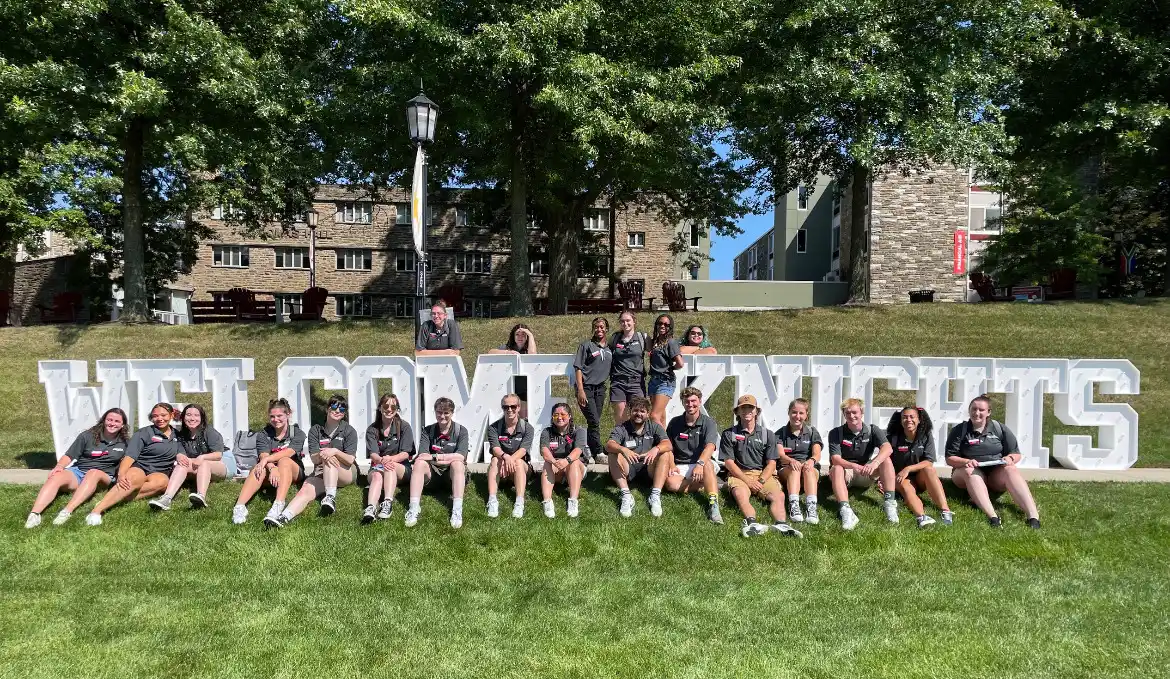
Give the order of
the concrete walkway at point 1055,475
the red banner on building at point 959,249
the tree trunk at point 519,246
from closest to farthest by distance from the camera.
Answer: the concrete walkway at point 1055,475 < the tree trunk at point 519,246 < the red banner on building at point 959,249

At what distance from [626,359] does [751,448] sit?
5.75 feet

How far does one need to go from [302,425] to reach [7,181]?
12.6 meters

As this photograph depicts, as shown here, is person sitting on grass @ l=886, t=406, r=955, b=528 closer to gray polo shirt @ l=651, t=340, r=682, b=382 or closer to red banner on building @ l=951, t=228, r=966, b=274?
gray polo shirt @ l=651, t=340, r=682, b=382

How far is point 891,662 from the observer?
181 inches

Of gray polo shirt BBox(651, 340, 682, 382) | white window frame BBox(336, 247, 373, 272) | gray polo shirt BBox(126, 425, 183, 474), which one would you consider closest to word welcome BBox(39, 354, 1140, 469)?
gray polo shirt BBox(651, 340, 682, 382)

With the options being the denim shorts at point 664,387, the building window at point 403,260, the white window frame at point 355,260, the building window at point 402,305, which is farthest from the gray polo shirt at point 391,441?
the white window frame at point 355,260

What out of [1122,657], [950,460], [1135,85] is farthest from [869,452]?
[1135,85]

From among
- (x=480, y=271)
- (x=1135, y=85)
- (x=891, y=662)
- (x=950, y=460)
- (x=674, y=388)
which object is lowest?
(x=891, y=662)

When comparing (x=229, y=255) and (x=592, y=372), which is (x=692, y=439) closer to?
(x=592, y=372)

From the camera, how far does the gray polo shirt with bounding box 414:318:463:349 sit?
9141 mm

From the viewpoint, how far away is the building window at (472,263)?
43656 millimetres

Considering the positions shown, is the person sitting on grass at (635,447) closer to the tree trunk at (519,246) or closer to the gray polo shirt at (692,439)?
the gray polo shirt at (692,439)

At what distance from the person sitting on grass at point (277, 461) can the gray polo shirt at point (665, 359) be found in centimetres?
383

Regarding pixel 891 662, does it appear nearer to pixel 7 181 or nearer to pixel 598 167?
pixel 598 167
